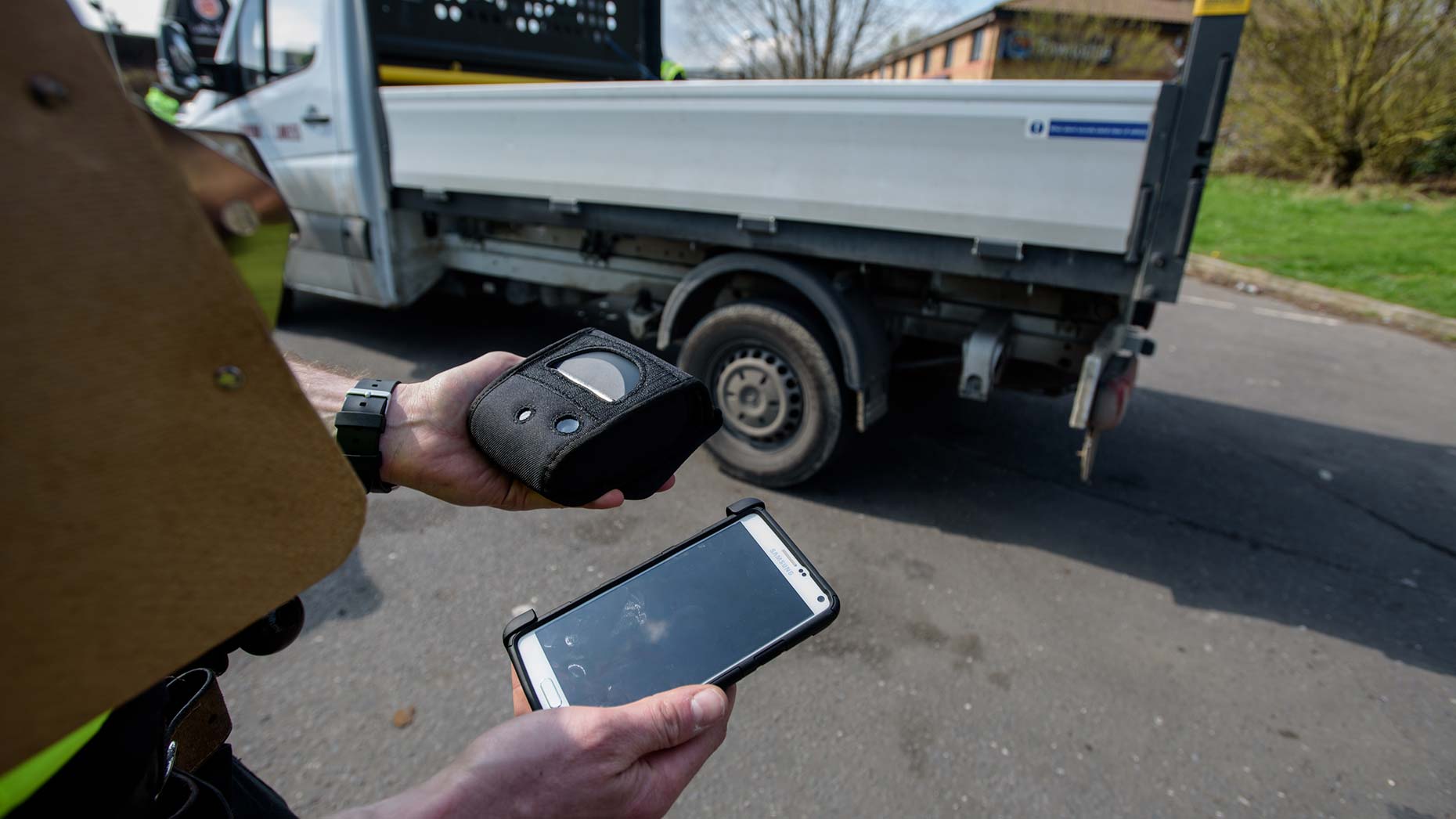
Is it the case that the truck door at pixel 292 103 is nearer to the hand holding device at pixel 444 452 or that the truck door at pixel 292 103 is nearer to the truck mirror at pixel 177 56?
the truck mirror at pixel 177 56

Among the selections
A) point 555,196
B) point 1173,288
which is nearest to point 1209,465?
point 1173,288

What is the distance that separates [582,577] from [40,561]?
263 centimetres

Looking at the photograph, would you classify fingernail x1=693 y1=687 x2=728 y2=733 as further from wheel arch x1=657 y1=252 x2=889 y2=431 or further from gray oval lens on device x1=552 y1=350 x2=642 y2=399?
wheel arch x1=657 y1=252 x2=889 y2=431

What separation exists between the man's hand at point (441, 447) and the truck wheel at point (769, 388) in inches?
89.3

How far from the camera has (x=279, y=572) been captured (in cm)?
63

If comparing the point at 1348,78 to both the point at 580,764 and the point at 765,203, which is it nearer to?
the point at 765,203

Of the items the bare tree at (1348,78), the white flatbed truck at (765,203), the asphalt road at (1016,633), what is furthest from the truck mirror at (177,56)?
the bare tree at (1348,78)

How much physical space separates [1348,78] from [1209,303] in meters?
8.60

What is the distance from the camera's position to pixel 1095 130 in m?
2.73

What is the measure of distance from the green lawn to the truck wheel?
308 inches

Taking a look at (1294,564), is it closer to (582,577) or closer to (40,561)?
(582,577)

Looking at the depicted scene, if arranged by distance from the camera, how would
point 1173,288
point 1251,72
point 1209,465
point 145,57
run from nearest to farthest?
point 1173,288
point 1209,465
point 1251,72
point 145,57

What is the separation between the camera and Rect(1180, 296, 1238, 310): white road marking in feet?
27.1

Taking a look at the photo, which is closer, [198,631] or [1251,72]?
[198,631]
